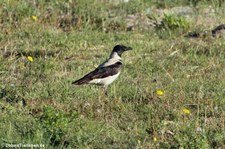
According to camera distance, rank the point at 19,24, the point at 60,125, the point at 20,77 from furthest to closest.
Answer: the point at 19,24, the point at 20,77, the point at 60,125

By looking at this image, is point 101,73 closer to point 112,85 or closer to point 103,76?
point 103,76

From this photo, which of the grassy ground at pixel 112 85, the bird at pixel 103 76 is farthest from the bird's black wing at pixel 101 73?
the grassy ground at pixel 112 85

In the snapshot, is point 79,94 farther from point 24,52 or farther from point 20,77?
point 24,52

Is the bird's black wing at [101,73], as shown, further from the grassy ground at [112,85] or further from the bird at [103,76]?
the grassy ground at [112,85]

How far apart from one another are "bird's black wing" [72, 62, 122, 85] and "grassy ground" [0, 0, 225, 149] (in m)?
0.15

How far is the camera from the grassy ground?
7.76 m

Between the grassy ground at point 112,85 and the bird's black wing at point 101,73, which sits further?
the bird's black wing at point 101,73

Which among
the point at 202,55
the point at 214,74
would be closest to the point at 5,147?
the point at 214,74

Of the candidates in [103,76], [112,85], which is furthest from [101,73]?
[112,85]

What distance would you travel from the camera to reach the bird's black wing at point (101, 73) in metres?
9.68

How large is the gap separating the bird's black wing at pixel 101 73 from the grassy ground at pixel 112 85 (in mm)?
147

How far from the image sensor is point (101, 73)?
9.91 m

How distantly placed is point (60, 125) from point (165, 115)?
154 centimetres

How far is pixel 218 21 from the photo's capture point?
14.2 m
